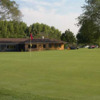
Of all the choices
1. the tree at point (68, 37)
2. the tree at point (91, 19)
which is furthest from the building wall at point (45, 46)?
the tree at point (68, 37)

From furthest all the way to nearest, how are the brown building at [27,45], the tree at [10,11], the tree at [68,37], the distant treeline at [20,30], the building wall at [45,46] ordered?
the distant treeline at [20,30] < the tree at [68,37] < the building wall at [45,46] < the brown building at [27,45] < the tree at [10,11]

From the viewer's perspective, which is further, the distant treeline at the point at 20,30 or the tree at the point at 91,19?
the distant treeline at the point at 20,30

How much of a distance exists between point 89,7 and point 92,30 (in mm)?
5882

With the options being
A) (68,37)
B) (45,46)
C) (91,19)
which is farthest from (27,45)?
(68,37)

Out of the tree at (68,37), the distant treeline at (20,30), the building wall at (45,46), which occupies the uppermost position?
the distant treeline at (20,30)

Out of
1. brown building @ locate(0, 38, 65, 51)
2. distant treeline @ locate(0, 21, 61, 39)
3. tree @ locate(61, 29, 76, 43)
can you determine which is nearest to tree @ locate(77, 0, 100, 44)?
brown building @ locate(0, 38, 65, 51)

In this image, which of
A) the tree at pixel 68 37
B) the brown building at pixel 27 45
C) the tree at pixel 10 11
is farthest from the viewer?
the tree at pixel 68 37

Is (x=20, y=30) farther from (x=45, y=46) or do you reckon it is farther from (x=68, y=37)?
(x=45, y=46)

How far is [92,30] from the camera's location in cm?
5556

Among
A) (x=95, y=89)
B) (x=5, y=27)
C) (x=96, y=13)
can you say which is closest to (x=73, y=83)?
(x=95, y=89)

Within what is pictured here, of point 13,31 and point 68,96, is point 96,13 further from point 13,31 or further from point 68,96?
point 13,31

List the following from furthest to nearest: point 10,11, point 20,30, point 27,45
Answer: point 20,30 → point 27,45 → point 10,11

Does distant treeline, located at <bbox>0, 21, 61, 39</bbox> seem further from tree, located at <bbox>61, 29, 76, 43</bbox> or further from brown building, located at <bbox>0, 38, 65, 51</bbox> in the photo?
brown building, located at <bbox>0, 38, 65, 51</bbox>

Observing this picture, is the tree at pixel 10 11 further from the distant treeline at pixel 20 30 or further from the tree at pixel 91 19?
the distant treeline at pixel 20 30
